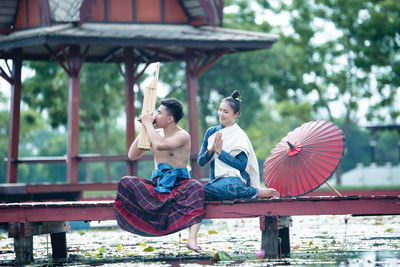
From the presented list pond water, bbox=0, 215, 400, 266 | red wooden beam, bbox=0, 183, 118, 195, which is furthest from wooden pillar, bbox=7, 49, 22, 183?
pond water, bbox=0, 215, 400, 266

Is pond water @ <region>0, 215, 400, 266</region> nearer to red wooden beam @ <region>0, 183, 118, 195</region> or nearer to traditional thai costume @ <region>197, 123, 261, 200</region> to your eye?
traditional thai costume @ <region>197, 123, 261, 200</region>

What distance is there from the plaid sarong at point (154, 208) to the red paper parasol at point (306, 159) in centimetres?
104

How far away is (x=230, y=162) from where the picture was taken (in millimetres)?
7820

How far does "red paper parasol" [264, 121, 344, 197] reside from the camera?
25.7 feet

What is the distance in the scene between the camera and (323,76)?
33.4 m

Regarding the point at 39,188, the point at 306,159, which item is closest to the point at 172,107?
the point at 306,159

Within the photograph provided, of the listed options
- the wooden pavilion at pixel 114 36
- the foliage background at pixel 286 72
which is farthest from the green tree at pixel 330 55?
the wooden pavilion at pixel 114 36

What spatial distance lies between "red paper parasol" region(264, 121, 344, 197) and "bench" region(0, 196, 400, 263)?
0.92 feet

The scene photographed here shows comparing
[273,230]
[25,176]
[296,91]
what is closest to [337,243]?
[273,230]

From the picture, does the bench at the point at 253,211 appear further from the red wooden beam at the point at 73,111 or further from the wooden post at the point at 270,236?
the red wooden beam at the point at 73,111

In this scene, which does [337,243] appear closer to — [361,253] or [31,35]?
[361,253]

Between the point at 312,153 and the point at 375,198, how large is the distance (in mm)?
838

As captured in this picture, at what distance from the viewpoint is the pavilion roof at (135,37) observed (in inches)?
557

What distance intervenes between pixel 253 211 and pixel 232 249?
1.50 metres
